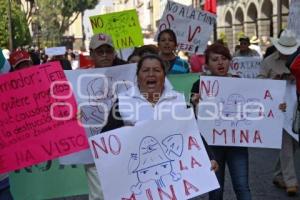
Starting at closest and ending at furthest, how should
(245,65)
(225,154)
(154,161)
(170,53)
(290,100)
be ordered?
(154,161) < (225,154) < (170,53) < (290,100) < (245,65)

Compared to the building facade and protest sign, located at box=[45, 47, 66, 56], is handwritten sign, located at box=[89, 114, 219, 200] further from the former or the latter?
the building facade

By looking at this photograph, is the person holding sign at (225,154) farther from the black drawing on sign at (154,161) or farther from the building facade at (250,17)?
the building facade at (250,17)

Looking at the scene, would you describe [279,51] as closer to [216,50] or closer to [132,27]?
[216,50]

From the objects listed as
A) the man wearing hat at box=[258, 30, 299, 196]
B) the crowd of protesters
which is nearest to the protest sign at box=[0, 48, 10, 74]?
the crowd of protesters

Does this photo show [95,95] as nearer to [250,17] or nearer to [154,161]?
[154,161]

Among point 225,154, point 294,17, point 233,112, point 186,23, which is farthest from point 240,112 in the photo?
point 186,23

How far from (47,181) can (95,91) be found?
3.38 feet

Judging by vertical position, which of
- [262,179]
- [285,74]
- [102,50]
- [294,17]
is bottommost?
[262,179]

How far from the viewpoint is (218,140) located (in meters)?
4.92

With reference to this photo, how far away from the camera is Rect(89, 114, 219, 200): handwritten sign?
138 inches

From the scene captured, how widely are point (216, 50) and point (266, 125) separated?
2.52 feet

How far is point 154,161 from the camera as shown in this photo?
3.59 meters

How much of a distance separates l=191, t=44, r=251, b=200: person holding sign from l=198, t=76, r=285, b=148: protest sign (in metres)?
0.07

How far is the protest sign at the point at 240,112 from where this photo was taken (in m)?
4.91
